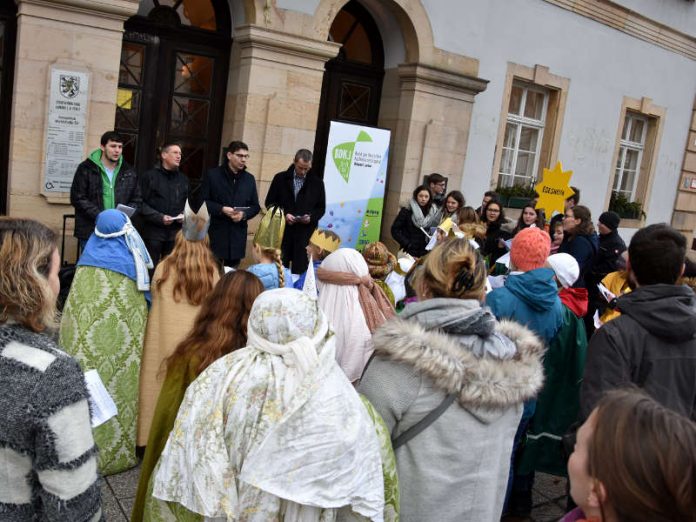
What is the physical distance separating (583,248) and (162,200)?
4.04 m

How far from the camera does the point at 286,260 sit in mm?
7883

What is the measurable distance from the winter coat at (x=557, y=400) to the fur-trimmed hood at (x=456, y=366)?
1572 mm

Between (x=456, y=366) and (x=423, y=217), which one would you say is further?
(x=423, y=217)

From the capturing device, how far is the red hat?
3.58 m

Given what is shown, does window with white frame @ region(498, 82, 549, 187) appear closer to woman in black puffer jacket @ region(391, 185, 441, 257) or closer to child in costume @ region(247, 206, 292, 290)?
woman in black puffer jacket @ region(391, 185, 441, 257)

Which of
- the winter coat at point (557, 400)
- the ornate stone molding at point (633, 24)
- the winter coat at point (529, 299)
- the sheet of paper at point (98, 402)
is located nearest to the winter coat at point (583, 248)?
the winter coat at point (557, 400)

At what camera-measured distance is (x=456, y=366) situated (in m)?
2.29

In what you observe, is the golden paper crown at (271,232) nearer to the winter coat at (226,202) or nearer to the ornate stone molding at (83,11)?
the winter coat at (226,202)

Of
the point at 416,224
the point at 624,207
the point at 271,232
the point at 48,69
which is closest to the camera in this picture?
the point at 271,232

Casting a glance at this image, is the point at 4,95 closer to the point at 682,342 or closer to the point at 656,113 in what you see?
the point at 682,342

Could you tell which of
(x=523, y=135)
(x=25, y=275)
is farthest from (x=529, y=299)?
(x=523, y=135)

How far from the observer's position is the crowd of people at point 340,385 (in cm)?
172

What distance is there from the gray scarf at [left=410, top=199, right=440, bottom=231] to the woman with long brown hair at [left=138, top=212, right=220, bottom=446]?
438 centimetres

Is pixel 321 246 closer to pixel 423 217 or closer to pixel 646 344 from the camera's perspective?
pixel 646 344
